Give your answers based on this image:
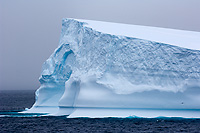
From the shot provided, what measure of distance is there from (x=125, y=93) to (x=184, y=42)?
12.1 feet

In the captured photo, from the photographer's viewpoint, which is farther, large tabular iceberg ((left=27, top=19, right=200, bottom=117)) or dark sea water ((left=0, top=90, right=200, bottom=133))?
large tabular iceberg ((left=27, top=19, right=200, bottom=117))

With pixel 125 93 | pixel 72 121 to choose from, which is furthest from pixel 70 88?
pixel 125 93

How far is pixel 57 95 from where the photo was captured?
16906mm

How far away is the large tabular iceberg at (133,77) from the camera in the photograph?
1212 cm

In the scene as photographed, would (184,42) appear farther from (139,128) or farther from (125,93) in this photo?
(139,128)

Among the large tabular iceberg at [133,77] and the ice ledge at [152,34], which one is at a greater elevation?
the ice ledge at [152,34]

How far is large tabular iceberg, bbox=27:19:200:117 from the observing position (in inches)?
477

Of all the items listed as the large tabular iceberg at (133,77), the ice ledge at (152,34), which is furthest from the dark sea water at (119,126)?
the ice ledge at (152,34)

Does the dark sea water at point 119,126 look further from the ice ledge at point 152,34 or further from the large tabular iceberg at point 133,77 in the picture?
the ice ledge at point 152,34

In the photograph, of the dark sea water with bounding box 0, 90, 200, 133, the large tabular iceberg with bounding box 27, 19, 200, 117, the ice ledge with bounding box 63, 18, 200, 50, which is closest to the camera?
the dark sea water with bounding box 0, 90, 200, 133

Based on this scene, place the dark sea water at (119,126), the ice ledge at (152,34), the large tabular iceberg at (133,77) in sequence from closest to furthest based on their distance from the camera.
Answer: the dark sea water at (119,126) → the large tabular iceberg at (133,77) → the ice ledge at (152,34)

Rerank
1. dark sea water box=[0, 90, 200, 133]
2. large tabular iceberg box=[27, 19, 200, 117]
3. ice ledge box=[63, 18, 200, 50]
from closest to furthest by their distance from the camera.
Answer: dark sea water box=[0, 90, 200, 133], large tabular iceberg box=[27, 19, 200, 117], ice ledge box=[63, 18, 200, 50]

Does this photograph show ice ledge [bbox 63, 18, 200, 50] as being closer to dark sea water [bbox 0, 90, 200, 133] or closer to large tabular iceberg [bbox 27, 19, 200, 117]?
large tabular iceberg [bbox 27, 19, 200, 117]

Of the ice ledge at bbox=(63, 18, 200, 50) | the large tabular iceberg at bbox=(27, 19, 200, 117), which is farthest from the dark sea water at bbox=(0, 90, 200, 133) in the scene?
the ice ledge at bbox=(63, 18, 200, 50)
